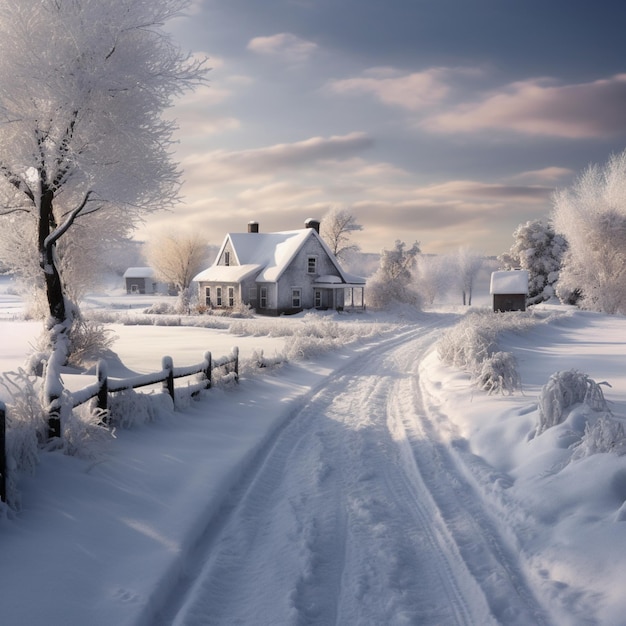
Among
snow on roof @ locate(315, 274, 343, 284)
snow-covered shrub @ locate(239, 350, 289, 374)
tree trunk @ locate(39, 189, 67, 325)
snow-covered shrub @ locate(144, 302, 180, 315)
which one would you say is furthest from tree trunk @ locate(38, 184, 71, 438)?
snow-covered shrub @ locate(144, 302, 180, 315)

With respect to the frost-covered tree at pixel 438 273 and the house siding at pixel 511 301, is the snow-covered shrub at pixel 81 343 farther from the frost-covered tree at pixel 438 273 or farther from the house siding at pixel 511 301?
the frost-covered tree at pixel 438 273

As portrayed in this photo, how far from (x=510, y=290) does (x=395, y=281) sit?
1014 centimetres

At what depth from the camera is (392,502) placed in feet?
19.6

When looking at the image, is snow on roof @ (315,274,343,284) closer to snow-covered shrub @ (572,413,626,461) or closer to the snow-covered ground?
the snow-covered ground

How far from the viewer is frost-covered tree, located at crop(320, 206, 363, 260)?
57031mm

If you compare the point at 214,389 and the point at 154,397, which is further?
the point at 214,389

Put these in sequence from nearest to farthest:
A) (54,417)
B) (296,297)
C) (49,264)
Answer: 1. (54,417)
2. (49,264)
3. (296,297)

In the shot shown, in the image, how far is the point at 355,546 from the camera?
4926mm

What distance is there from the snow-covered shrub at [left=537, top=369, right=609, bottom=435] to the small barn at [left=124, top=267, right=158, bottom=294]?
86397 mm

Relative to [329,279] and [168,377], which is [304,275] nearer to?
[329,279]

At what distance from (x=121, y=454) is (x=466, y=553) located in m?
4.74

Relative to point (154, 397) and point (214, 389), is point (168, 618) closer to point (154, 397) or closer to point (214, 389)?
point (154, 397)

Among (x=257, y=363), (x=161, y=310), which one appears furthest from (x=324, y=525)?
(x=161, y=310)

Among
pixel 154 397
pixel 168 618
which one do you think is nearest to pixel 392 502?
pixel 168 618
